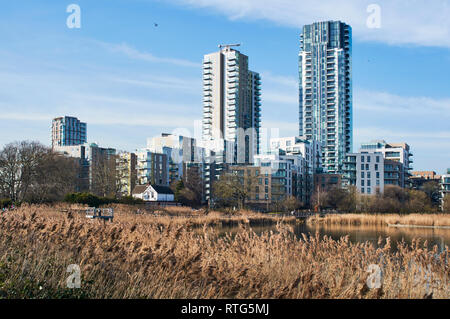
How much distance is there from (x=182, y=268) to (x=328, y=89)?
458 feet

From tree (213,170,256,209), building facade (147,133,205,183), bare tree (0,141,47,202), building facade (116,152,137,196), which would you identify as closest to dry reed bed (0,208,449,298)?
bare tree (0,141,47,202)

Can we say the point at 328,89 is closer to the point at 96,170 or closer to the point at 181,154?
the point at 181,154

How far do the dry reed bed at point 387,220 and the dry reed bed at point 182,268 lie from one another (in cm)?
3646

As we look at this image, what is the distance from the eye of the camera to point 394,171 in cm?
10619

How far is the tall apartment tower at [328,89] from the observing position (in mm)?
138875

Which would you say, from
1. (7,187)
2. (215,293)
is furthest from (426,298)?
(7,187)

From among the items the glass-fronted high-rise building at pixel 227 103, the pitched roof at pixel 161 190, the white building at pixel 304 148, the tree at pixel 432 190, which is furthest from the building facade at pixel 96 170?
the tree at pixel 432 190

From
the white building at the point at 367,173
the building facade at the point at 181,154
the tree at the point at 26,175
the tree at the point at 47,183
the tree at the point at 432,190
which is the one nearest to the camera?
the tree at the point at 47,183

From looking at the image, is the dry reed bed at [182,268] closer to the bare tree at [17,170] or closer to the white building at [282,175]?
the bare tree at [17,170]

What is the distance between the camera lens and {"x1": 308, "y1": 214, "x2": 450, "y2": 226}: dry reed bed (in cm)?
4541

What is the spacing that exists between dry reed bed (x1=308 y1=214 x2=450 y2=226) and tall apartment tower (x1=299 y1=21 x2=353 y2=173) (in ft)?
285

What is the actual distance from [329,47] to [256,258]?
471 ft

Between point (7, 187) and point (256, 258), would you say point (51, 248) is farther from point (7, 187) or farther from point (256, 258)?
point (7, 187)

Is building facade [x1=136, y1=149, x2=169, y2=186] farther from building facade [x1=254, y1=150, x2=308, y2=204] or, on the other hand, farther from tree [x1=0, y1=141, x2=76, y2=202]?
tree [x1=0, y1=141, x2=76, y2=202]
